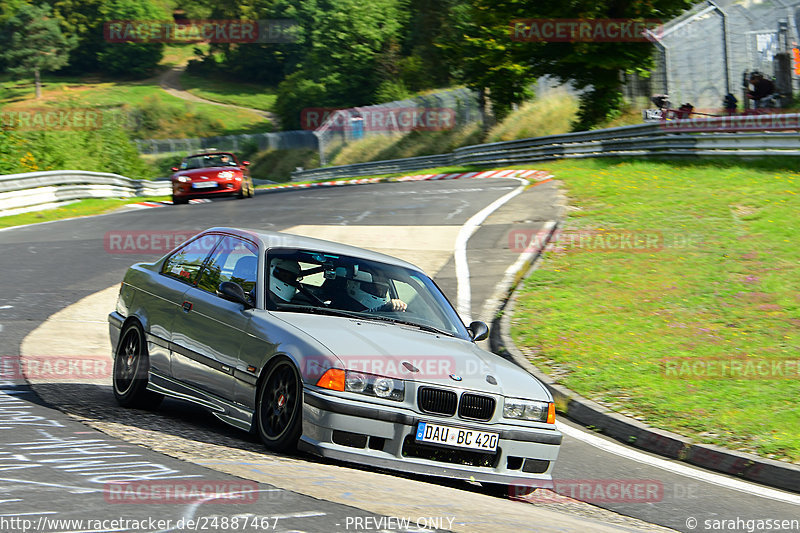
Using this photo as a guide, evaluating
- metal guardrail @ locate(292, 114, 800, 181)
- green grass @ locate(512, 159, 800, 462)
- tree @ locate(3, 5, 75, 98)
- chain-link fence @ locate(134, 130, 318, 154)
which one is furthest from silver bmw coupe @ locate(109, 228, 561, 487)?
tree @ locate(3, 5, 75, 98)

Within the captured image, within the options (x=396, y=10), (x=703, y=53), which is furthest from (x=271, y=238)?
(x=396, y=10)

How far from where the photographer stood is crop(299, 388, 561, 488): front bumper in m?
5.81

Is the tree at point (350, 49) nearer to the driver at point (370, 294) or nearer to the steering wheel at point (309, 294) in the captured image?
the driver at point (370, 294)

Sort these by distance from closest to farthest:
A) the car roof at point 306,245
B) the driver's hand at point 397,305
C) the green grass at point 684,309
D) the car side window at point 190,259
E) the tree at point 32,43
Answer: the driver's hand at point 397,305
the car roof at point 306,245
the car side window at point 190,259
the green grass at point 684,309
the tree at point 32,43

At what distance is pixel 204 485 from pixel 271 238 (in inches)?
114

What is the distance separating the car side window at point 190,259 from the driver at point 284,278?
2.98 feet

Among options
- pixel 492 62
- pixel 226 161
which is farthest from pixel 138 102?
pixel 226 161

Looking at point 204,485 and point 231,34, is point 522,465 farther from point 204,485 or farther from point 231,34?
point 231,34

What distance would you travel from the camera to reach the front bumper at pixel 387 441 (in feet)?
19.1

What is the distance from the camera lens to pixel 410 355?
6191 millimetres

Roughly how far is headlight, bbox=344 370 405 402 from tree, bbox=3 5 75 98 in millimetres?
128265

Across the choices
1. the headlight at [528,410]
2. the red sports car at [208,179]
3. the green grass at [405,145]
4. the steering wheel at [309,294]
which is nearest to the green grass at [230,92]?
the green grass at [405,145]

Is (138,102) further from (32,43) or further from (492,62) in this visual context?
(492,62)

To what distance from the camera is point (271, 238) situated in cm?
742
